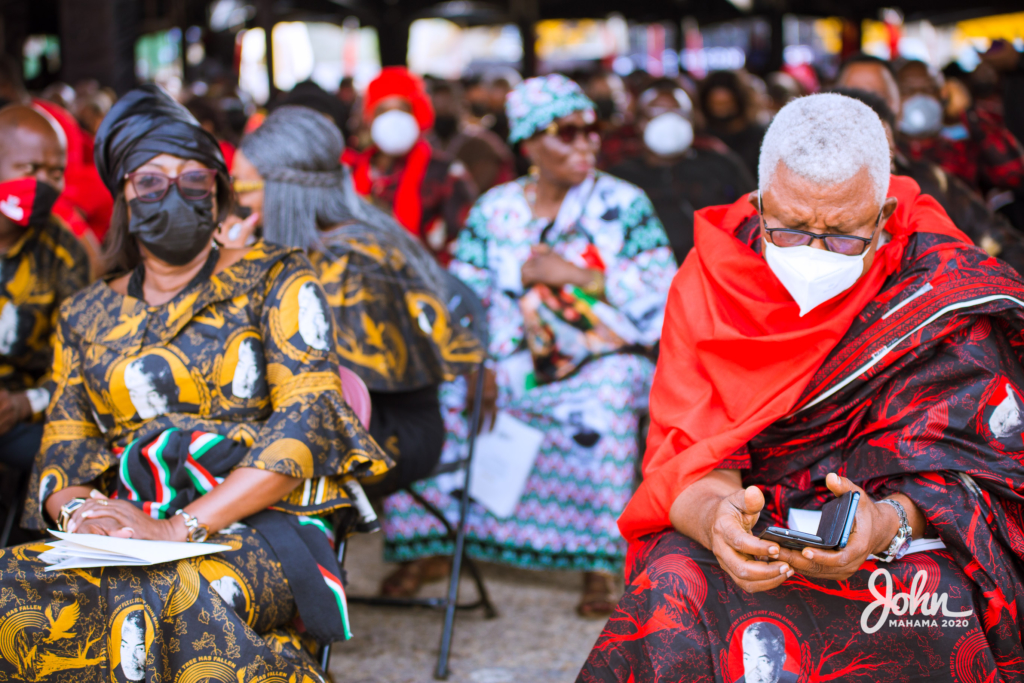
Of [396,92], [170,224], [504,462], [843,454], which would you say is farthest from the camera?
[396,92]

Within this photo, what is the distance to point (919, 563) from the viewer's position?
1.87m

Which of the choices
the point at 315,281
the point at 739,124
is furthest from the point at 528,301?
the point at 739,124

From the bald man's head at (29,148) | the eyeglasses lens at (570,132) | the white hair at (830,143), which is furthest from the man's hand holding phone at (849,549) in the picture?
the bald man's head at (29,148)

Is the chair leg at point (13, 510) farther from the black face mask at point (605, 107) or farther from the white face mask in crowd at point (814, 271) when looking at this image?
the black face mask at point (605, 107)

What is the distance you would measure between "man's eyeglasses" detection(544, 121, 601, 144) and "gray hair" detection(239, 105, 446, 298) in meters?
0.88

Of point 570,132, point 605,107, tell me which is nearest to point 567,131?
point 570,132

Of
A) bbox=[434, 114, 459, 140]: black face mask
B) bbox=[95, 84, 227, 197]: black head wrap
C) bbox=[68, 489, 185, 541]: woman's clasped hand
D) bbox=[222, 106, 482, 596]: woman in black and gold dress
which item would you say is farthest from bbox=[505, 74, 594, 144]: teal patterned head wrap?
bbox=[434, 114, 459, 140]: black face mask

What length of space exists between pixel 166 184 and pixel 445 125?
6.60 m

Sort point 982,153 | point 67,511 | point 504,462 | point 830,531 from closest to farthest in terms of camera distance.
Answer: point 830,531, point 67,511, point 504,462, point 982,153

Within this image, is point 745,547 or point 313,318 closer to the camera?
point 745,547

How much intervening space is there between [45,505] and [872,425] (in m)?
1.88

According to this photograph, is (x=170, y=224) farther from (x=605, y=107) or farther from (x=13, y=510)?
(x=605, y=107)

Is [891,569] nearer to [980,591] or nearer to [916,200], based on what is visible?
[980,591]

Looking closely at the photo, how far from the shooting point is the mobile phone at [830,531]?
5.54 feet
